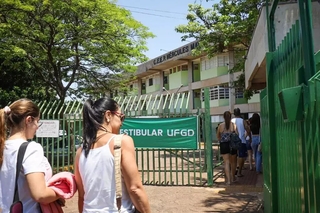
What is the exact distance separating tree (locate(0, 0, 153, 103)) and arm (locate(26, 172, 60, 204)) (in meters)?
11.0

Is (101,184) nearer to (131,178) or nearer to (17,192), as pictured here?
(131,178)

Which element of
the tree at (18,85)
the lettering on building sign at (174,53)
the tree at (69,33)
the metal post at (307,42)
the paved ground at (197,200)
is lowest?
the paved ground at (197,200)

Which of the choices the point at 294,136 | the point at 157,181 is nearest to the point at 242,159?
the point at 157,181

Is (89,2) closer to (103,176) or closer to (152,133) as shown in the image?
(152,133)

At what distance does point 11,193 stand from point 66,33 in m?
13.1

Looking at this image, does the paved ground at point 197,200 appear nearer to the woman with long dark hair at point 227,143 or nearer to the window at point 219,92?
the woman with long dark hair at point 227,143

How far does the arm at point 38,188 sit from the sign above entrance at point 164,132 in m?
6.34

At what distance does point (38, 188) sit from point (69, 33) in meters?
13.2

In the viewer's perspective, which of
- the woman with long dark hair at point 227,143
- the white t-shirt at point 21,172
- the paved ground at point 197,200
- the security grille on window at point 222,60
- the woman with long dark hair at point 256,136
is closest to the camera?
the white t-shirt at point 21,172

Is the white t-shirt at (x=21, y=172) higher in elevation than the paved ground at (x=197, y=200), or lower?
higher

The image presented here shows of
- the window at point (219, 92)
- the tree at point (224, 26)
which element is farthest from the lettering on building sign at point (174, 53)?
the tree at point (224, 26)

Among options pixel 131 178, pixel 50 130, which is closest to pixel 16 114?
Answer: pixel 131 178

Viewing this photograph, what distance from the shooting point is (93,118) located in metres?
2.68

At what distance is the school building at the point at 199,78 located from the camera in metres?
29.0
